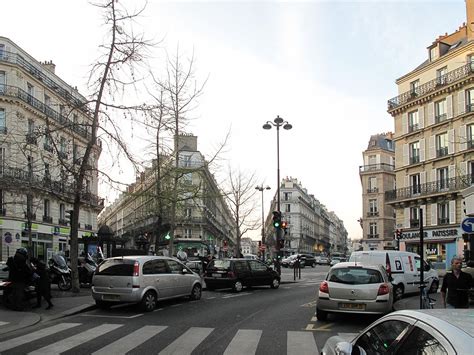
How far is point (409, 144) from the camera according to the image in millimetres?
49406

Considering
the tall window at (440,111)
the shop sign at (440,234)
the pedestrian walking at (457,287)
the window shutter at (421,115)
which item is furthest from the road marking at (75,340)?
the window shutter at (421,115)

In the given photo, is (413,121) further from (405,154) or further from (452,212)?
(452,212)

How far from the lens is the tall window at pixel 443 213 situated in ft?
145

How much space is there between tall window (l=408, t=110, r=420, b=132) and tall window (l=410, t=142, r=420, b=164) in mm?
1545

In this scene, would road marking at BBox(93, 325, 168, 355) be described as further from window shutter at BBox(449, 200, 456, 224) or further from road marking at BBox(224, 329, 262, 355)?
window shutter at BBox(449, 200, 456, 224)

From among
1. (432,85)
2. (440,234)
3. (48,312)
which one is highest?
(432,85)

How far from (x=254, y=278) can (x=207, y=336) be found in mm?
11493

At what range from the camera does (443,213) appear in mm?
A: 44688

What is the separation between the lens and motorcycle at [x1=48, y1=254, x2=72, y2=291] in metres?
18.6

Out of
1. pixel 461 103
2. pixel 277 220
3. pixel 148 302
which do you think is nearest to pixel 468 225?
pixel 148 302

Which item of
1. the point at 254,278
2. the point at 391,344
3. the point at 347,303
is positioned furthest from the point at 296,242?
the point at 391,344

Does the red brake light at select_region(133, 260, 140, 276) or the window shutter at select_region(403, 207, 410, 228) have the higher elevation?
the window shutter at select_region(403, 207, 410, 228)

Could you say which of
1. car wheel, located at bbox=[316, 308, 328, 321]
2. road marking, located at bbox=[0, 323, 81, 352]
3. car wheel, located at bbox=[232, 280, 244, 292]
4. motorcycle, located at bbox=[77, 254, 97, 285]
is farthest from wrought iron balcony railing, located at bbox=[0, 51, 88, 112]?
car wheel, located at bbox=[316, 308, 328, 321]

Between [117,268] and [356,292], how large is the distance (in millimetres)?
6476
